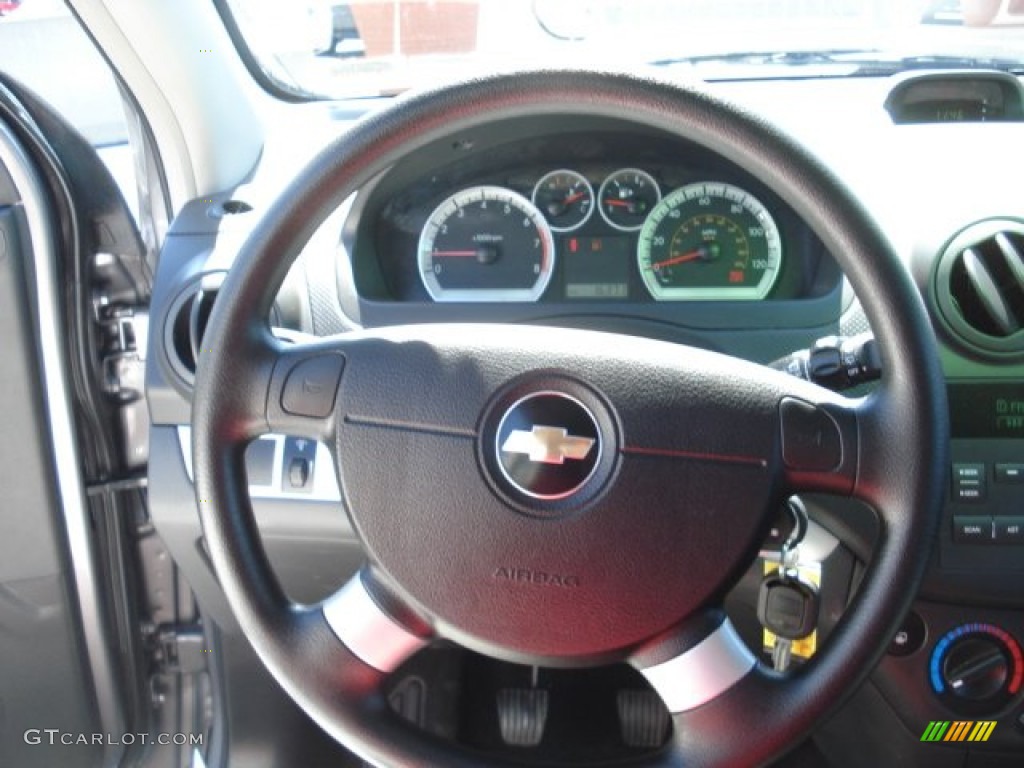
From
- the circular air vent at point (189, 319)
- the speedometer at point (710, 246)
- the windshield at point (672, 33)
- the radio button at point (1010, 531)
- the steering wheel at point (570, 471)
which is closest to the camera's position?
the steering wheel at point (570, 471)

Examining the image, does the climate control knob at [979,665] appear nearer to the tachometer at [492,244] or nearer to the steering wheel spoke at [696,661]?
the steering wheel spoke at [696,661]

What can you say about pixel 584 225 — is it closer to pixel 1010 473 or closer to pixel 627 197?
pixel 627 197

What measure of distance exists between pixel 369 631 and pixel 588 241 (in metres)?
0.76

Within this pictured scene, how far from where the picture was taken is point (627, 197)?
1.53m

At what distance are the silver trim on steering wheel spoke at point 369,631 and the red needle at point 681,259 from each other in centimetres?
74

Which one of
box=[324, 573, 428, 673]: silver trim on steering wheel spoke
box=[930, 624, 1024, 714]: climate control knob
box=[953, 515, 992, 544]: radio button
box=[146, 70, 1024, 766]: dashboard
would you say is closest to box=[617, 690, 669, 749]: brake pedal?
box=[146, 70, 1024, 766]: dashboard

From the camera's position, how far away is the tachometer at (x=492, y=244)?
5.02ft

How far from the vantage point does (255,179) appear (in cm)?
160

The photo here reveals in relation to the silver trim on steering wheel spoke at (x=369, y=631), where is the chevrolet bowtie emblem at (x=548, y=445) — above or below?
above

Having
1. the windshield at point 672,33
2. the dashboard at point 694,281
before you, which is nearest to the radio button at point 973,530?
the dashboard at point 694,281

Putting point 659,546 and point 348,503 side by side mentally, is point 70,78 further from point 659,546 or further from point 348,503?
point 659,546

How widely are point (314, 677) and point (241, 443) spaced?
0.23 metres

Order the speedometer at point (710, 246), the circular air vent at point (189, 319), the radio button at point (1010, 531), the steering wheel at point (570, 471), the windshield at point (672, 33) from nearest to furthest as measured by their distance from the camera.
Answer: the steering wheel at point (570, 471), the radio button at point (1010, 531), the circular air vent at point (189, 319), the speedometer at point (710, 246), the windshield at point (672, 33)

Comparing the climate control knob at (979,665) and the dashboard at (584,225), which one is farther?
the dashboard at (584,225)
